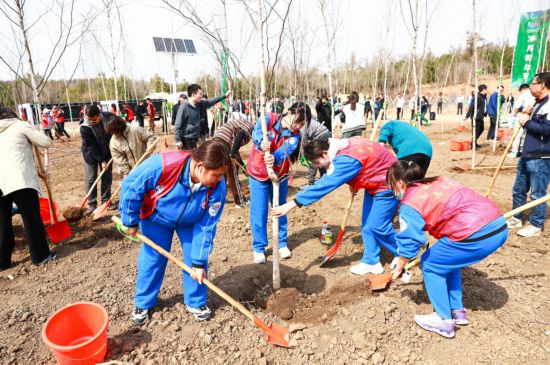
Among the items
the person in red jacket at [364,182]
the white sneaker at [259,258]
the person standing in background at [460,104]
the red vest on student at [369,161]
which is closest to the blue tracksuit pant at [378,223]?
the person in red jacket at [364,182]

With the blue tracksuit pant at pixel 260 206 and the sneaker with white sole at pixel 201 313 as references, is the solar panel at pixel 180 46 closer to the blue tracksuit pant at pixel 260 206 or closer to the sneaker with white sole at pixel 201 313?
the blue tracksuit pant at pixel 260 206

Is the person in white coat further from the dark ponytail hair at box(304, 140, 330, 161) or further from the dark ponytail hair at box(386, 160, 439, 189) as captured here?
the dark ponytail hair at box(386, 160, 439, 189)

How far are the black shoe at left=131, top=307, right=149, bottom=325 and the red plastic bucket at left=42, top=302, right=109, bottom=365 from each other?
29 centimetres

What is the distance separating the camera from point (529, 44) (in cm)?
1063

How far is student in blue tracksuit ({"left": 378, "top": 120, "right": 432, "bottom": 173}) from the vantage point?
13.3 feet

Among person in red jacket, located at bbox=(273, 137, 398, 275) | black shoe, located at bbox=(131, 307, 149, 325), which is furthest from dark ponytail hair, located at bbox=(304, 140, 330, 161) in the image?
black shoe, located at bbox=(131, 307, 149, 325)

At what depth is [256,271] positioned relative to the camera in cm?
370

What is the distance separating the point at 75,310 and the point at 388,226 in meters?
2.75

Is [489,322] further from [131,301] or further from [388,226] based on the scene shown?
[131,301]

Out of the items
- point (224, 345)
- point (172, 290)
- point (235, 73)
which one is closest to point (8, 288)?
point (172, 290)

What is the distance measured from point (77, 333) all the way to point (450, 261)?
108 inches

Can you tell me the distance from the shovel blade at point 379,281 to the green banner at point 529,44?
399 inches

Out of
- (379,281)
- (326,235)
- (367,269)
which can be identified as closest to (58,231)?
(326,235)

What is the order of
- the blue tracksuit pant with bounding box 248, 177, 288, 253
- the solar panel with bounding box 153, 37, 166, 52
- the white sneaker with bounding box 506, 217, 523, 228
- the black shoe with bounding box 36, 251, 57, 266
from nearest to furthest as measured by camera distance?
the blue tracksuit pant with bounding box 248, 177, 288, 253
the black shoe with bounding box 36, 251, 57, 266
the white sneaker with bounding box 506, 217, 523, 228
the solar panel with bounding box 153, 37, 166, 52
